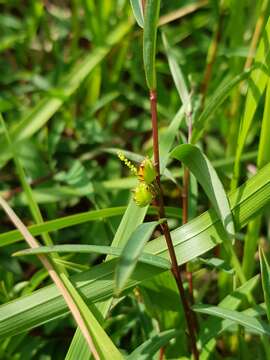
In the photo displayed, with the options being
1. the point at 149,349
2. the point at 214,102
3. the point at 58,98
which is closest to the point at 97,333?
the point at 149,349

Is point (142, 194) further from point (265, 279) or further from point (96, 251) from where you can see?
point (265, 279)

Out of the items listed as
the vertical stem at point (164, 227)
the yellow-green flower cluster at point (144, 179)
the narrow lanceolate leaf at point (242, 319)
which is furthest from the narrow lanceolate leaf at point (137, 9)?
the narrow lanceolate leaf at point (242, 319)

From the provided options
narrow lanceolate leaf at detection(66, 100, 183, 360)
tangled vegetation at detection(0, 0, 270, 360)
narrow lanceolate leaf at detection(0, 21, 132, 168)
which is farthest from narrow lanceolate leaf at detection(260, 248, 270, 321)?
narrow lanceolate leaf at detection(0, 21, 132, 168)

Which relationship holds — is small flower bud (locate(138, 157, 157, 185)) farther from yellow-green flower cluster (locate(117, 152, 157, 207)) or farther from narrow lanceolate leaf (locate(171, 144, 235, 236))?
narrow lanceolate leaf (locate(171, 144, 235, 236))

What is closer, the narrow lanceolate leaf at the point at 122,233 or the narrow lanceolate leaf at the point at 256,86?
the narrow lanceolate leaf at the point at 122,233

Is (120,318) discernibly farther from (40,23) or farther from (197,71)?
(40,23)

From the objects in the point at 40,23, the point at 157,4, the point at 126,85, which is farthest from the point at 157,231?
the point at 40,23

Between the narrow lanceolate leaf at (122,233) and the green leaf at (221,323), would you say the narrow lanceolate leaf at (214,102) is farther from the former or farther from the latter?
the green leaf at (221,323)
